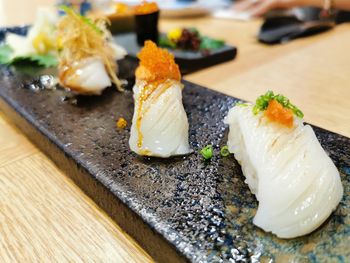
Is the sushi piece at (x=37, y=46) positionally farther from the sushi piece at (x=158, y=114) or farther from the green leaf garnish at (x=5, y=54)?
the sushi piece at (x=158, y=114)

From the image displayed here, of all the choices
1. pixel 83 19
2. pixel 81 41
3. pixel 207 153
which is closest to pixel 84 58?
pixel 81 41

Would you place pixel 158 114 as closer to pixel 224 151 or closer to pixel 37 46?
pixel 224 151

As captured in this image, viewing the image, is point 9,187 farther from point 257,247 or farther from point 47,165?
point 257,247

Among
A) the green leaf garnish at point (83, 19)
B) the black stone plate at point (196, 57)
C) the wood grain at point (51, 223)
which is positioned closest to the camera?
the wood grain at point (51, 223)

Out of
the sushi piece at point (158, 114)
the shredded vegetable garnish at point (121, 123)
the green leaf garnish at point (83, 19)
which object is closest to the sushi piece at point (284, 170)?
the sushi piece at point (158, 114)

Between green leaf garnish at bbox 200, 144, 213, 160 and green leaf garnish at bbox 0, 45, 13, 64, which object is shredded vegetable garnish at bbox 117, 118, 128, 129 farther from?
Result: green leaf garnish at bbox 0, 45, 13, 64

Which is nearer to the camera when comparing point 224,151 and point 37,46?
point 224,151
